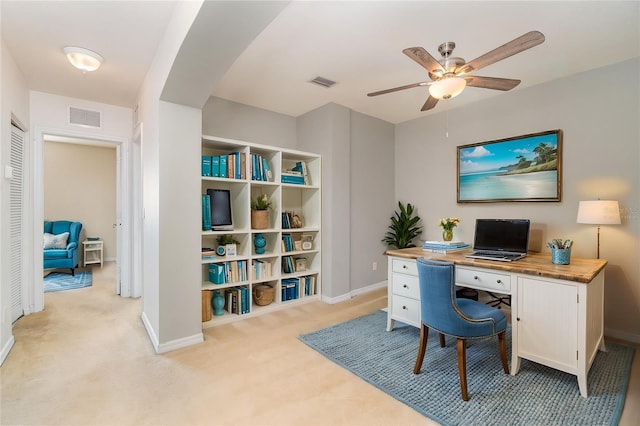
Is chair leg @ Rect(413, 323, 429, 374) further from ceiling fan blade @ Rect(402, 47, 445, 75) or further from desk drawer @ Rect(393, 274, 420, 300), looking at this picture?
ceiling fan blade @ Rect(402, 47, 445, 75)

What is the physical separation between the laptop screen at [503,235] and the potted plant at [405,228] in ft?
4.61

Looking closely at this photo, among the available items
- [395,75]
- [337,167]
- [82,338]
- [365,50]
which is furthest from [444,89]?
[82,338]

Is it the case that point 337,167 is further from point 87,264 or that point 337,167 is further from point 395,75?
point 87,264

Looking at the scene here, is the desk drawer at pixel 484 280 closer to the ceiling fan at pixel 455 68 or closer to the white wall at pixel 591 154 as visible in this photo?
the ceiling fan at pixel 455 68

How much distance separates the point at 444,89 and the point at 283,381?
2.31 m

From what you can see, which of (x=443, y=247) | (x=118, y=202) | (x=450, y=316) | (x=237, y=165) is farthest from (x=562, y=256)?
(x=118, y=202)

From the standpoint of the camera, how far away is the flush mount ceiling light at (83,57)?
2.50 m

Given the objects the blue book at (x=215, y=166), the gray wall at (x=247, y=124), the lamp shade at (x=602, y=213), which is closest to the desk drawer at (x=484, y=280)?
the lamp shade at (x=602, y=213)

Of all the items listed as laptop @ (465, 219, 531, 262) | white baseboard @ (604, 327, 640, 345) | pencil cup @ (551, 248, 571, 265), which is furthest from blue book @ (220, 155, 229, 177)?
white baseboard @ (604, 327, 640, 345)

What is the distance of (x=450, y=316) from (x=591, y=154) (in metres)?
2.39

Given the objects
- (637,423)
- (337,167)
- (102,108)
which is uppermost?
(102,108)

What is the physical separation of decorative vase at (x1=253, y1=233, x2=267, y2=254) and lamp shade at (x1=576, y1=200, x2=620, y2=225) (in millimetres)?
3184

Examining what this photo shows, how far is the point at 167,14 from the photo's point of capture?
6.96 feet

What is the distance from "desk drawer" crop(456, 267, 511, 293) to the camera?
2170mm
